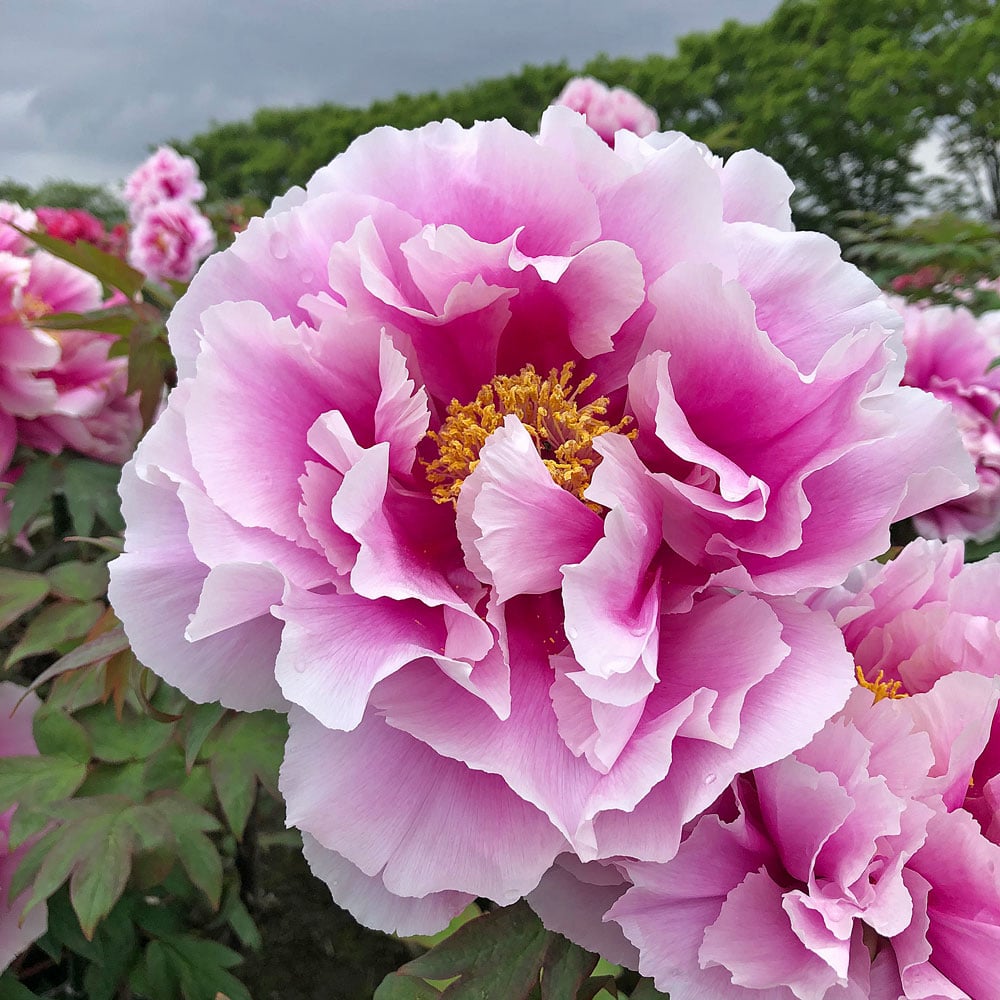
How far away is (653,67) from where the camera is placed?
627 inches

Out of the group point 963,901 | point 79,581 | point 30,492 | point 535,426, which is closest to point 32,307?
point 30,492

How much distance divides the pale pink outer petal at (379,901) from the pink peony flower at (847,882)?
9 centimetres

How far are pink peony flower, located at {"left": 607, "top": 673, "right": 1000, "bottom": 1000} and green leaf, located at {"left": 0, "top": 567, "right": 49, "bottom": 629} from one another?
2.56ft

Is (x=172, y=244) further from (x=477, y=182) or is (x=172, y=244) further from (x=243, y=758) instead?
(x=477, y=182)

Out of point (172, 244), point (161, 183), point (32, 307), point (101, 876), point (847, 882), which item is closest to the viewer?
point (847, 882)

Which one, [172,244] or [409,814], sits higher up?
[409,814]

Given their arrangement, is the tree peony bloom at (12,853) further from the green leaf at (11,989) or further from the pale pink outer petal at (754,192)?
the pale pink outer petal at (754,192)

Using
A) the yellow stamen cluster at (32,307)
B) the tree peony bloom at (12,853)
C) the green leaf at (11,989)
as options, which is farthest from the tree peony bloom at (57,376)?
the green leaf at (11,989)

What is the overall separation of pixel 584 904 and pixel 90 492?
3.16 feet

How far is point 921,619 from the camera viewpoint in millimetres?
Result: 515

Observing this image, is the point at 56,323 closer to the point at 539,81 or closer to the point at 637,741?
the point at 637,741

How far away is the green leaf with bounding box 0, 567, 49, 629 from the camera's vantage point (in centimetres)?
97

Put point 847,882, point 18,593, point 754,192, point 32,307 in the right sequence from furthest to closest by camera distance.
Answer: point 32,307
point 18,593
point 754,192
point 847,882

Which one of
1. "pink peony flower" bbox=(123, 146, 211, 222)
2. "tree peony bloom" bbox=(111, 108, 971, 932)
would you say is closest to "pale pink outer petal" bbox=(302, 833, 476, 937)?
"tree peony bloom" bbox=(111, 108, 971, 932)
